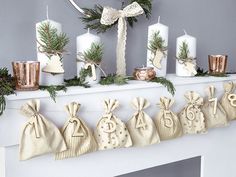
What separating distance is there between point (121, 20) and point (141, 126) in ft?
1.14

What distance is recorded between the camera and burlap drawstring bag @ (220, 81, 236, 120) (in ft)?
4.02

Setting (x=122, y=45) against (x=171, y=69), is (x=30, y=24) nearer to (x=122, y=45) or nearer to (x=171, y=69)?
(x=122, y=45)

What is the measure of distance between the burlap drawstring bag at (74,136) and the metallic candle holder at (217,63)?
0.56 metres

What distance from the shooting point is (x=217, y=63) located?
4.05 feet

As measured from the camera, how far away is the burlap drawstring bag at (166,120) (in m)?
1.07

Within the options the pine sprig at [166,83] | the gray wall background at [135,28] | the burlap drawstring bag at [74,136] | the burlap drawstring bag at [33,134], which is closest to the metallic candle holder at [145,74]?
the pine sprig at [166,83]

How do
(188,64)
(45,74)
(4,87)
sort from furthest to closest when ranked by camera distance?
(188,64), (45,74), (4,87)

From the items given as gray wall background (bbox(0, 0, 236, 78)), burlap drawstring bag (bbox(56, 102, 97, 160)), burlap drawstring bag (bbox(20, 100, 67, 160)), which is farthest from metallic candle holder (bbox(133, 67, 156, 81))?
burlap drawstring bag (bbox(20, 100, 67, 160))

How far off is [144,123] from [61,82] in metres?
0.28

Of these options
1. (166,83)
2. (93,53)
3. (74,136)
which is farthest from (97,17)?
(74,136)

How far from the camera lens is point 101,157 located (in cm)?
103

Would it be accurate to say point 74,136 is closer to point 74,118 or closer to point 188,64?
point 74,118

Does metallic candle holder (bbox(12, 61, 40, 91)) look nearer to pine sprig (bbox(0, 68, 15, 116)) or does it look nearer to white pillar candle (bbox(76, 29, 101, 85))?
pine sprig (bbox(0, 68, 15, 116))

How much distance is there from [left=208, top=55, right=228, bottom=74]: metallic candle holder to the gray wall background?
0.15 meters
